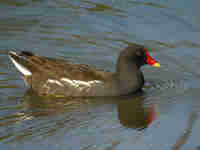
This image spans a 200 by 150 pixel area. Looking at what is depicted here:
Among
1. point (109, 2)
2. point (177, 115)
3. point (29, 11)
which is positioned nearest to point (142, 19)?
point (109, 2)

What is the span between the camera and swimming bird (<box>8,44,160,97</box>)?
1016 centimetres

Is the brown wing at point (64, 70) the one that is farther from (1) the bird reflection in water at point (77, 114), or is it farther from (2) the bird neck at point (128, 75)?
(1) the bird reflection in water at point (77, 114)

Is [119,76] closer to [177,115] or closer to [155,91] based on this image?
[155,91]

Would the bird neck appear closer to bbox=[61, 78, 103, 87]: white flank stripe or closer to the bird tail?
bbox=[61, 78, 103, 87]: white flank stripe

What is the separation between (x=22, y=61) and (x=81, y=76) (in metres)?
1.25

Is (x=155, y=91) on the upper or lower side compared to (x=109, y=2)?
lower

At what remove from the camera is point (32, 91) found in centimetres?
1040

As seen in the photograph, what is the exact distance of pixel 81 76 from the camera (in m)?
10.2

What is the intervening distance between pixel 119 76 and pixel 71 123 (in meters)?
1.87

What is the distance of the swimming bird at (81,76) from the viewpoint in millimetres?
10156

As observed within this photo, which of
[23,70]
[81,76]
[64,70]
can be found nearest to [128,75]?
[81,76]

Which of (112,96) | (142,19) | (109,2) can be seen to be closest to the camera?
(112,96)

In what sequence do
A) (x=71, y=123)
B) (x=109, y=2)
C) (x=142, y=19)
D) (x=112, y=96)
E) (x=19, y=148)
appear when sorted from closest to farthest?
(x=19, y=148) → (x=71, y=123) → (x=112, y=96) → (x=142, y=19) → (x=109, y=2)

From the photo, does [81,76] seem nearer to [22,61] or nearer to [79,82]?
[79,82]
